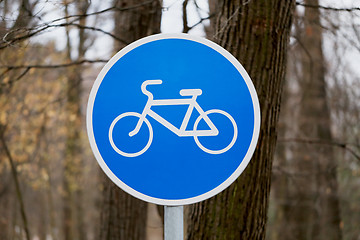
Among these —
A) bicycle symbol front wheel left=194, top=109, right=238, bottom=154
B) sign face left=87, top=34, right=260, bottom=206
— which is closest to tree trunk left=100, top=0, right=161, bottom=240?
sign face left=87, top=34, right=260, bottom=206

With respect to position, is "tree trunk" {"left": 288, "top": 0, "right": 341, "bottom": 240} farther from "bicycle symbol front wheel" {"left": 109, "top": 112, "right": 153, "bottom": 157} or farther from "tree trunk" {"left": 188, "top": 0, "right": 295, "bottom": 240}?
"bicycle symbol front wheel" {"left": 109, "top": 112, "right": 153, "bottom": 157}

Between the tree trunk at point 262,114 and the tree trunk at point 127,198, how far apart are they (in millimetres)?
2493

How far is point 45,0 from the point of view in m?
3.71

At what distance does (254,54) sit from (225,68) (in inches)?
46.9

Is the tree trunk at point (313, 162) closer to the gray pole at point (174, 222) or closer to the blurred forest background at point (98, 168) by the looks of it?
the blurred forest background at point (98, 168)

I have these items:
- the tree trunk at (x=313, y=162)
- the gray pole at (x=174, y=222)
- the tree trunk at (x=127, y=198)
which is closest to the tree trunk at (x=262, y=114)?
the gray pole at (x=174, y=222)

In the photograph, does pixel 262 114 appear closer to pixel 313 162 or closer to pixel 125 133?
pixel 125 133

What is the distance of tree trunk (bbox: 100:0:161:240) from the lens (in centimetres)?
584

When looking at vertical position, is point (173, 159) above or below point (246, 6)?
below

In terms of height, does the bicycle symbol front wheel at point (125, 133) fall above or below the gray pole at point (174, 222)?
above

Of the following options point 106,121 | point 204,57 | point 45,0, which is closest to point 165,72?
point 204,57

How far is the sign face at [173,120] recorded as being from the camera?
2150 millimetres

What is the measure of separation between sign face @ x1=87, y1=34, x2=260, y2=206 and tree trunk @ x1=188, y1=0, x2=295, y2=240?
1.18 m

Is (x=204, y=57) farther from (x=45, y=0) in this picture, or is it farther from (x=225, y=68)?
(x=45, y=0)
